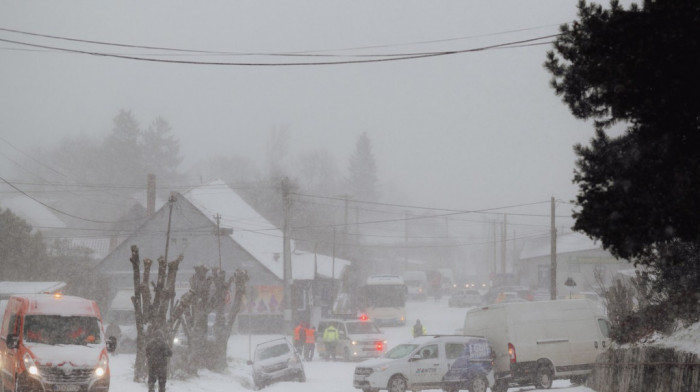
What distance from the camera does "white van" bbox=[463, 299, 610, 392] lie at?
23812 millimetres

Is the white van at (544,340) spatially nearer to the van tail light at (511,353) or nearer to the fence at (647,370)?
the van tail light at (511,353)

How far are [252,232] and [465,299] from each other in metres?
21.4

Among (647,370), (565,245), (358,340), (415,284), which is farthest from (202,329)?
(565,245)

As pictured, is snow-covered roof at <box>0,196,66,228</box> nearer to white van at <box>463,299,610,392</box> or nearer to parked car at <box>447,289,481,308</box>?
parked car at <box>447,289,481,308</box>

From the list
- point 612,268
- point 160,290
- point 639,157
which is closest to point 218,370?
point 160,290

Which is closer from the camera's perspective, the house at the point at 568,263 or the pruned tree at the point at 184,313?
the pruned tree at the point at 184,313

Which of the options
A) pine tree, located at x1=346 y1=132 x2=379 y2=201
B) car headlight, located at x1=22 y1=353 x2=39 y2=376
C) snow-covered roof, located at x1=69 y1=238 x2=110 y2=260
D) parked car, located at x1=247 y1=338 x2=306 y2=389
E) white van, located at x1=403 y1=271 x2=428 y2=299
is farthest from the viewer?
pine tree, located at x1=346 y1=132 x2=379 y2=201

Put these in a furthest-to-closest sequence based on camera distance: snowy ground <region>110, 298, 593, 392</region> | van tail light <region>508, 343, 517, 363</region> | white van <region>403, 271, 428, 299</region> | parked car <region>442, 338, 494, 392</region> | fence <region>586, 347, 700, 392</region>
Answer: white van <region>403, 271, 428, 299</region>, snowy ground <region>110, 298, 593, 392</region>, van tail light <region>508, 343, 517, 363</region>, parked car <region>442, 338, 494, 392</region>, fence <region>586, 347, 700, 392</region>

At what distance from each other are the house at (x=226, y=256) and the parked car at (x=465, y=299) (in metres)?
15.0

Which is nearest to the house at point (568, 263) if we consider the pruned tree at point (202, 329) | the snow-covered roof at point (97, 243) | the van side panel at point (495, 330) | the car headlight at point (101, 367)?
the van side panel at point (495, 330)

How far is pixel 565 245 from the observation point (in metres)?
86.6

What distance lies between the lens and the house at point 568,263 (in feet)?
207

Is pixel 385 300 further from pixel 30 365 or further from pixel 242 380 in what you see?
pixel 30 365

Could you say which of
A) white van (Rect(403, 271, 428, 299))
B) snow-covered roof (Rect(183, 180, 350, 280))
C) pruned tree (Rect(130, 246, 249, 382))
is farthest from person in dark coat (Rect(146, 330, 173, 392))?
white van (Rect(403, 271, 428, 299))
